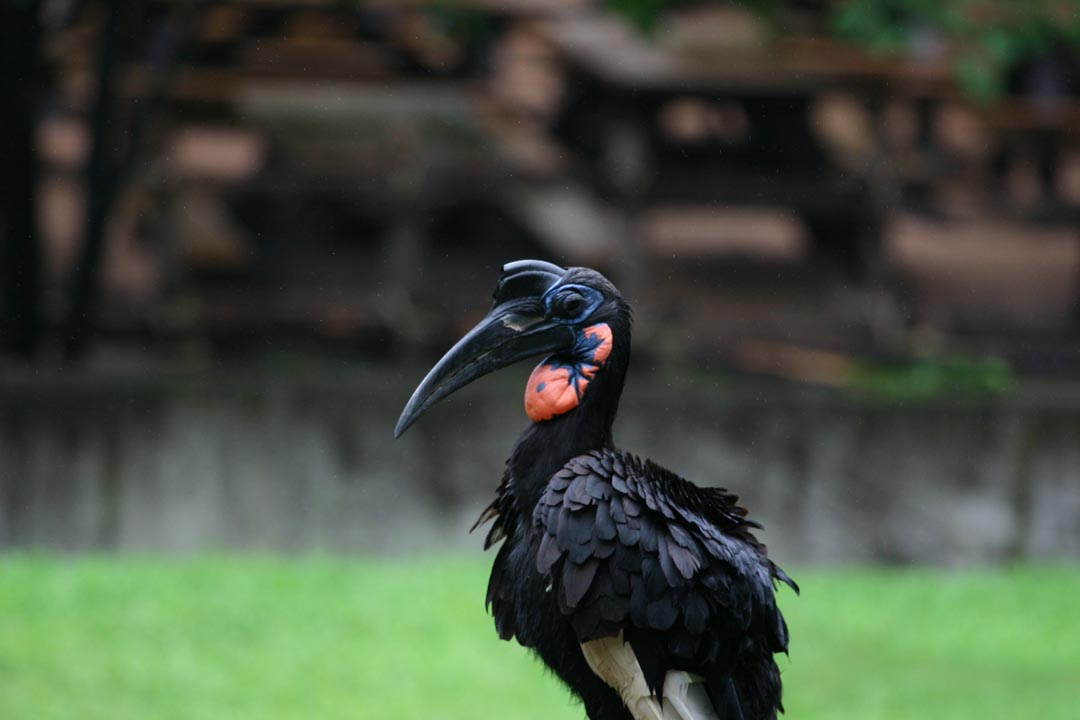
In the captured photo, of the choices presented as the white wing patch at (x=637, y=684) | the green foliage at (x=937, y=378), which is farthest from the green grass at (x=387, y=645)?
the white wing patch at (x=637, y=684)

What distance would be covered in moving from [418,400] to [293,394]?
194 inches

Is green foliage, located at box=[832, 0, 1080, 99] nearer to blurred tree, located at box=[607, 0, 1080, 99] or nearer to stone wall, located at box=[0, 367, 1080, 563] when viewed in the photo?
blurred tree, located at box=[607, 0, 1080, 99]

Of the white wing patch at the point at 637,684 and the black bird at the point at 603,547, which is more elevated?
the black bird at the point at 603,547

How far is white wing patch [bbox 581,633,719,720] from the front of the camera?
415 cm

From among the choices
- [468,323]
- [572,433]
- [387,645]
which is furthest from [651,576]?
[468,323]

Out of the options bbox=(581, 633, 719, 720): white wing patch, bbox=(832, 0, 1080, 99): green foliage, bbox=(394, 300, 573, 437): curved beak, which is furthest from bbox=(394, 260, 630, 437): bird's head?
bbox=(832, 0, 1080, 99): green foliage

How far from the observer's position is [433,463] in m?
9.34

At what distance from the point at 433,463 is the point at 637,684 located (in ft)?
17.2

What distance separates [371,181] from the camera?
38.2 feet

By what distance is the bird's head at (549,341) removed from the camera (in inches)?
174

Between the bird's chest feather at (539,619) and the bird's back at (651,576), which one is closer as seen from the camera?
the bird's back at (651,576)

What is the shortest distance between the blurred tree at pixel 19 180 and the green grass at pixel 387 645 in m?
2.27

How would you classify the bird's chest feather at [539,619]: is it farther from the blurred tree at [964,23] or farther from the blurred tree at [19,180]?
the blurred tree at [19,180]

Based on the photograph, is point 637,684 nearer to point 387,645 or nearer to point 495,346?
point 495,346
